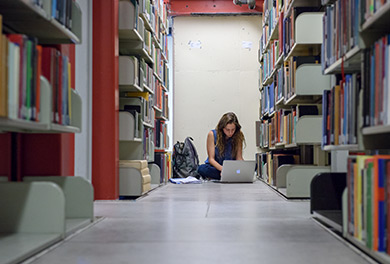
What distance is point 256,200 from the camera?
3.44 metres

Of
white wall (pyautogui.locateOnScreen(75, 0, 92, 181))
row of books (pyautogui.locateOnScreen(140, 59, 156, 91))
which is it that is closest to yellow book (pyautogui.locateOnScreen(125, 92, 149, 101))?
row of books (pyautogui.locateOnScreen(140, 59, 156, 91))

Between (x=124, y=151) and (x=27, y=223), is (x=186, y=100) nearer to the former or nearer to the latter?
(x=124, y=151)

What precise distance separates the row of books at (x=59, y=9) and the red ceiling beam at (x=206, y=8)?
216 inches

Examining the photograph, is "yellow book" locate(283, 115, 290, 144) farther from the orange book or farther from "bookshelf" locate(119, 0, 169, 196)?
the orange book

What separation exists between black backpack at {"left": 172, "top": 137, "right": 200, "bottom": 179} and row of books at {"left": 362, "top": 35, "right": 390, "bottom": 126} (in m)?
4.45

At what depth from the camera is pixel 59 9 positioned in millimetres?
2062

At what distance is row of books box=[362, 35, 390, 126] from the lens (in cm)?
154

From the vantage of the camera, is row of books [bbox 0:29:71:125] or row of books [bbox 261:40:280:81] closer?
row of books [bbox 0:29:71:125]

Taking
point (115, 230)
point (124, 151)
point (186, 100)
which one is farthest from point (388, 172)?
point (186, 100)

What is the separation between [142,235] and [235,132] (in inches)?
155

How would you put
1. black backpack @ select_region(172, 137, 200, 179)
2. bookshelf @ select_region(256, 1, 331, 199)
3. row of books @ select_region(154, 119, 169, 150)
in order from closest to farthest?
bookshelf @ select_region(256, 1, 331, 199)
row of books @ select_region(154, 119, 169, 150)
black backpack @ select_region(172, 137, 200, 179)

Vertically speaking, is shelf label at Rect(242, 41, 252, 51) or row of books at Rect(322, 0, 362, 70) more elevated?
shelf label at Rect(242, 41, 252, 51)

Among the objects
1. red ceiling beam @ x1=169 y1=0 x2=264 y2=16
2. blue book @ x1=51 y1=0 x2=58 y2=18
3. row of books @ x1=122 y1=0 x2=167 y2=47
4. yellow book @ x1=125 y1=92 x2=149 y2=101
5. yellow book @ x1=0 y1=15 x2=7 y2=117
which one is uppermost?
red ceiling beam @ x1=169 y1=0 x2=264 y2=16

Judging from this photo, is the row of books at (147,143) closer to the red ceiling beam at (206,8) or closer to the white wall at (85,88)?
the white wall at (85,88)
